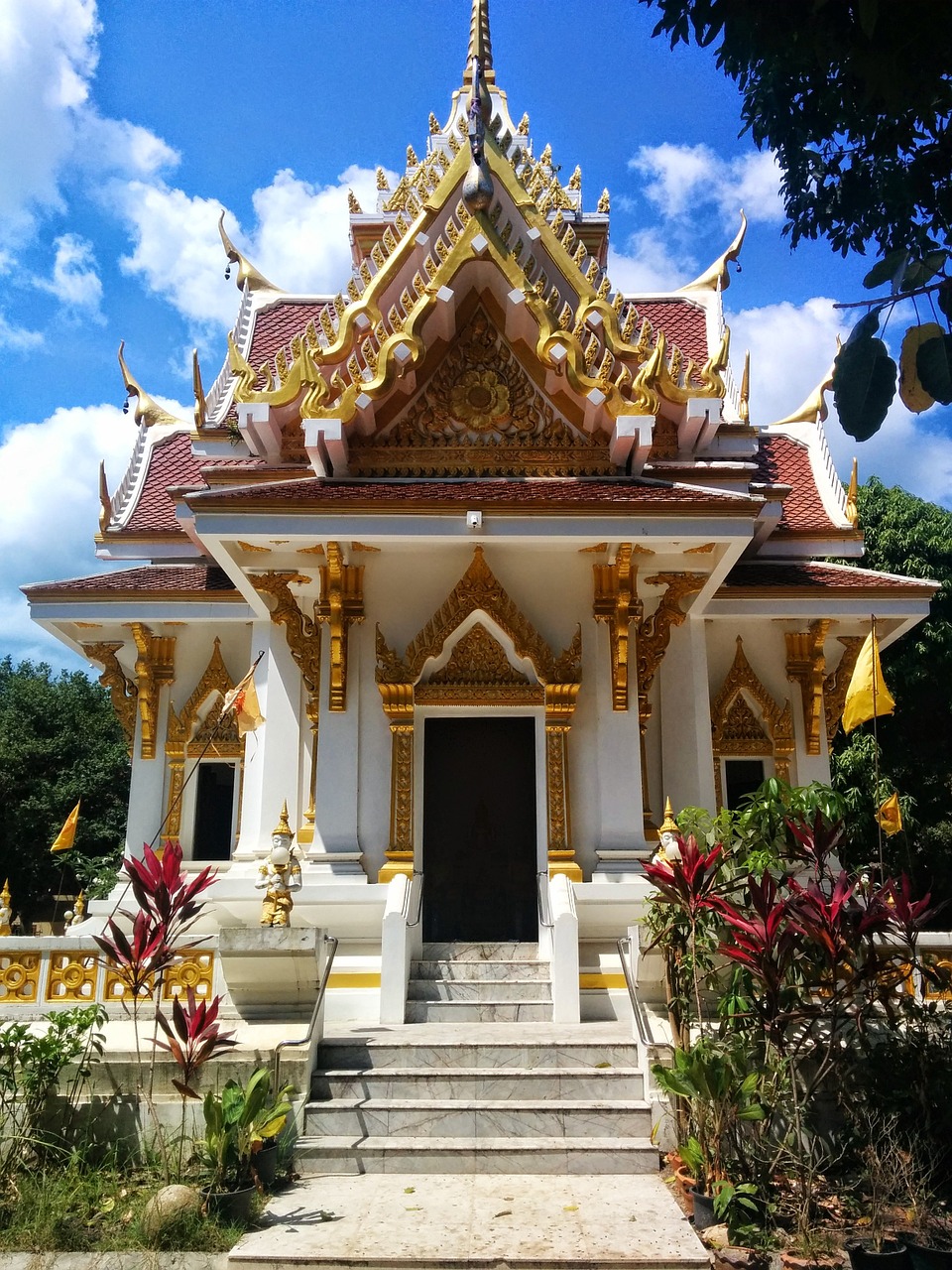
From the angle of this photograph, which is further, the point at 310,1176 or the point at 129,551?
the point at 129,551

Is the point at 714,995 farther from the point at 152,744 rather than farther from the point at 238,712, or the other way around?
the point at 152,744

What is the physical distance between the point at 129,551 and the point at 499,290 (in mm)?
4262

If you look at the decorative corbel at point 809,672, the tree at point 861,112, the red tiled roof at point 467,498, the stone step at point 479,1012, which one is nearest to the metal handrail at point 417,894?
the stone step at point 479,1012

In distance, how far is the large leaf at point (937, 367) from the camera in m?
2.33

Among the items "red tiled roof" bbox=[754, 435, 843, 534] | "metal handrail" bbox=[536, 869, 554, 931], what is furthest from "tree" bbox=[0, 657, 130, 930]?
"red tiled roof" bbox=[754, 435, 843, 534]

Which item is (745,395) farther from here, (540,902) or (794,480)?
(540,902)

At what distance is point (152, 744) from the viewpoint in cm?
978

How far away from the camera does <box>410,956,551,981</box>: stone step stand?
7.60 metres

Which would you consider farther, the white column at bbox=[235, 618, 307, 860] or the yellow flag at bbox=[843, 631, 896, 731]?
the white column at bbox=[235, 618, 307, 860]

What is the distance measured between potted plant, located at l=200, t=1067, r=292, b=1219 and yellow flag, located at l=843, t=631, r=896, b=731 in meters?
4.42

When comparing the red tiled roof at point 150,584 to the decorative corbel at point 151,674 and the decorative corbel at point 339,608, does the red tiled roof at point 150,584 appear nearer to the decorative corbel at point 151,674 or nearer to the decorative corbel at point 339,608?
the decorative corbel at point 151,674

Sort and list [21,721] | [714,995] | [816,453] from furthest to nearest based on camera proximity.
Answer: [21,721] < [816,453] < [714,995]

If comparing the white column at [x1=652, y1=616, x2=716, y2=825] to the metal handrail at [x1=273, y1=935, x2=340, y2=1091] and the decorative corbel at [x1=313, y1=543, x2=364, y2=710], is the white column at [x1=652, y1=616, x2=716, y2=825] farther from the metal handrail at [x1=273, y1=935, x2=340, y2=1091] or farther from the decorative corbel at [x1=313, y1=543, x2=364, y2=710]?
the metal handrail at [x1=273, y1=935, x2=340, y2=1091]

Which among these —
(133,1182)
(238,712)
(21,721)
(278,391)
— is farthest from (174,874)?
(21,721)
